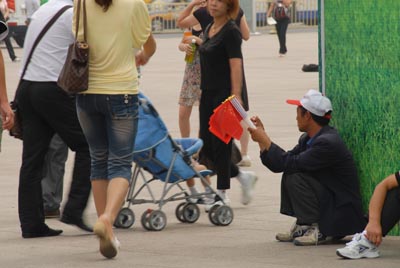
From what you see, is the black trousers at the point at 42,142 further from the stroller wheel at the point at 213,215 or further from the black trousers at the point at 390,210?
the black trousers at the point at 390,210

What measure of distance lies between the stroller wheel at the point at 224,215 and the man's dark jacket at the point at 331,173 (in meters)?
1.00

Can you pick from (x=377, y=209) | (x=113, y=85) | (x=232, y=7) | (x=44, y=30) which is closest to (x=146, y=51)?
(x=113, y=85)

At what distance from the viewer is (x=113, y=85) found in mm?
7695

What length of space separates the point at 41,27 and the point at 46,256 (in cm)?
165

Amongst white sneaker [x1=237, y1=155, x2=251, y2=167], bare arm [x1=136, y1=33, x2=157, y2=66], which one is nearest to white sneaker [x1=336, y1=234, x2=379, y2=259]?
bare arm [x1=136, y1=33, x2=157, y2=66]

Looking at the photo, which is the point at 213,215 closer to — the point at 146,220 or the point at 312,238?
the point at 146,220

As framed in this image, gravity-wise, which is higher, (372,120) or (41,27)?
(41,27)

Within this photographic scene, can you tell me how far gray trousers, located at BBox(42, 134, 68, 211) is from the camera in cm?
936

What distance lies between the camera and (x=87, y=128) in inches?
308

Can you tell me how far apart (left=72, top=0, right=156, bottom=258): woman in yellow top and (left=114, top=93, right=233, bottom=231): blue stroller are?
0.90m

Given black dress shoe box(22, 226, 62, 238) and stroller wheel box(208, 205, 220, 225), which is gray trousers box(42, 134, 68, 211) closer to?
black dress shoe box(22, 226, 62, 238)

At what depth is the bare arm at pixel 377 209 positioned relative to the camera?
7363mm

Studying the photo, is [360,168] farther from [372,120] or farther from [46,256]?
[46,256]

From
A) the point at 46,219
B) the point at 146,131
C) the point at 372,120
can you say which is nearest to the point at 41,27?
the point at 146,131
